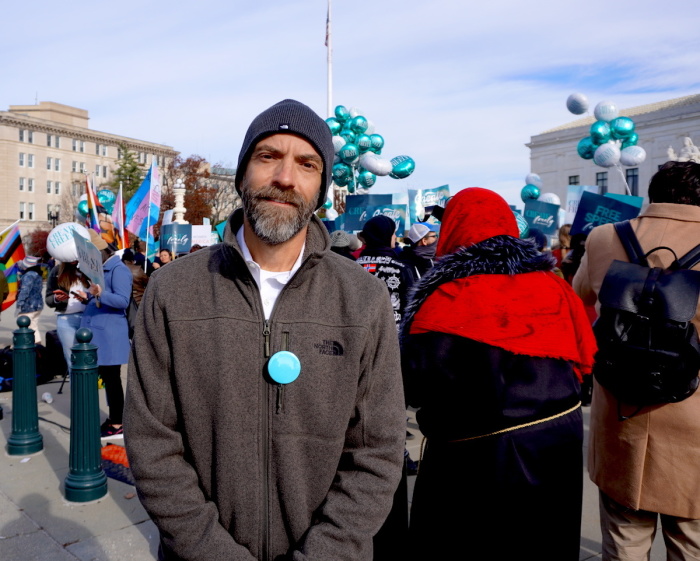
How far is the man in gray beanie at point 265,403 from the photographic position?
5.84 feet

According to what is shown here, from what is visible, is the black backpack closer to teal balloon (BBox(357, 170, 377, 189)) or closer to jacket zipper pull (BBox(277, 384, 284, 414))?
jacket zipper pull (BBox(277, 384, 284, 414))

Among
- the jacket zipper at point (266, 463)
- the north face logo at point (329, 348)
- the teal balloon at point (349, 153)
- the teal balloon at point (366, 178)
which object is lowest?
the jacket zipper at point (266, 463)

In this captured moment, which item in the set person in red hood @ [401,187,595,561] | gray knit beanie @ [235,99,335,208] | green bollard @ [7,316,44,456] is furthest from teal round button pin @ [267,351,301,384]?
green bollard @ [7,316,44,456]

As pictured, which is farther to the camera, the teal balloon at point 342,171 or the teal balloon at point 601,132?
the teal balloon at point 342,171

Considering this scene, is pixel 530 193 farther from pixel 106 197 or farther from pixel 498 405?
pixel 498 405

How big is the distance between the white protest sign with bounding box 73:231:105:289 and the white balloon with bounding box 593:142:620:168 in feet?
47.1

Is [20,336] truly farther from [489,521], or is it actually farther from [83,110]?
[83,110]

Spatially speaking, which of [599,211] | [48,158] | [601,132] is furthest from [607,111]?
[48,158]

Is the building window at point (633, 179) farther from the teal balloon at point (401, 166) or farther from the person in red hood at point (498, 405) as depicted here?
the person in red hood at point (498, 405)

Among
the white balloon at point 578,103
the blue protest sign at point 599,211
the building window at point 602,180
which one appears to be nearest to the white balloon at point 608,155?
the white balloon at point 578,103

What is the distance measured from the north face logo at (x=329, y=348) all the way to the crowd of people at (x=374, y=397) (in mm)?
11

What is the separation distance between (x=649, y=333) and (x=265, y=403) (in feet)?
5.21

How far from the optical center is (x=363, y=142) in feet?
61.9

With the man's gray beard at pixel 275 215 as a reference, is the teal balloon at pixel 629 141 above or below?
above
